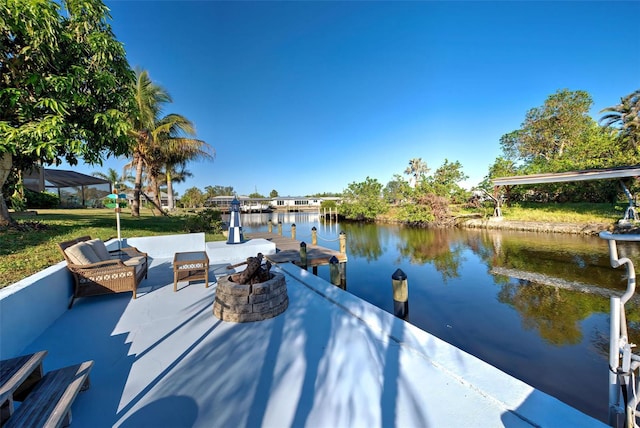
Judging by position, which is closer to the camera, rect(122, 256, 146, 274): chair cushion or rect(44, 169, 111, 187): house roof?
rect(122, 256, 146, 274): chair cushion

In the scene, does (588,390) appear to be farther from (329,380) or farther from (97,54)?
(97,54)

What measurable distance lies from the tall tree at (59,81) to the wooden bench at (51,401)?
12.6 feet

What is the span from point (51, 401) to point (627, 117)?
30632 mm

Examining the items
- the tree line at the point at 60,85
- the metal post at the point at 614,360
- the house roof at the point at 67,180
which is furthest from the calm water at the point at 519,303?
the house roof at the point at 67,180

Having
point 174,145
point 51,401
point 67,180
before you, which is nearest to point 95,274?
point 51,401

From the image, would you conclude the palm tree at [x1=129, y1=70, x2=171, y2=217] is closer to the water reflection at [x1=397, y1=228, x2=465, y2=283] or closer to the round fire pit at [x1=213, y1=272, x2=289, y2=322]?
the round fire pit at [x1=213, y1=272, x2=289, y2=322]

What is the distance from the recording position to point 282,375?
2180 millimetres

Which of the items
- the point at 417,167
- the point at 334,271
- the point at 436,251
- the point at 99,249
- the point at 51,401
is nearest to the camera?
the point at 51,401

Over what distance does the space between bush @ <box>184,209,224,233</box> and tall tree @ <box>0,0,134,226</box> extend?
5.32 m

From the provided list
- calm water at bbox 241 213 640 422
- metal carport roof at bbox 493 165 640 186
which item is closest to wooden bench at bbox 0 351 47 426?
calm water at bbox 241 213 640 422

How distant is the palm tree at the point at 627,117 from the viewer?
Answer: 1881 centimetres

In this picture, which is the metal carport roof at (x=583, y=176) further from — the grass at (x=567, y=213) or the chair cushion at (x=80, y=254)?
the chair cushion at (x=80, y=254)

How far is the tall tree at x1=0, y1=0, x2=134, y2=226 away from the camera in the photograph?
163 inches

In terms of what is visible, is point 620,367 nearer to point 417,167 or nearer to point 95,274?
point 95,274
